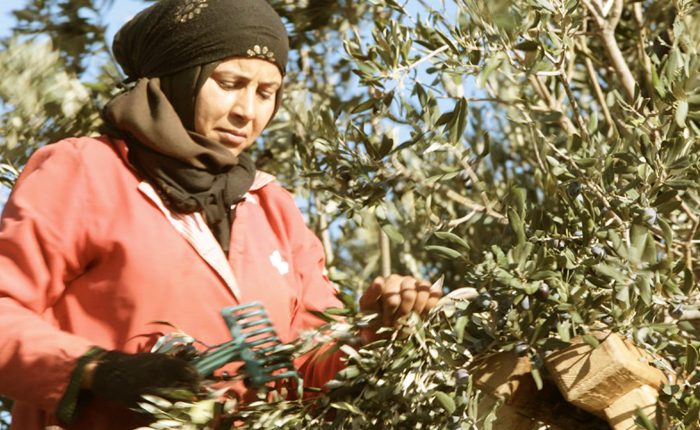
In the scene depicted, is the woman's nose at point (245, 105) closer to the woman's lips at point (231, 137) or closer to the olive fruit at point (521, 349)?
the woman's lips at point (231, 137)

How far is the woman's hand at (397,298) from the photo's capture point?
2.35 metres

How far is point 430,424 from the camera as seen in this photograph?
2436mm

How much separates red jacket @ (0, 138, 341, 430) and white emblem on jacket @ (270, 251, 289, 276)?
3.9 inches

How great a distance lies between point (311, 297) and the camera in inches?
110

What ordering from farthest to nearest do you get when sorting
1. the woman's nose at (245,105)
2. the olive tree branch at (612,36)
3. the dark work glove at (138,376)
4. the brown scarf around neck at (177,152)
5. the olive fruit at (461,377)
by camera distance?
the olive tree branch at (612,36) → the woman's nose at (245,105) → the brown scarf around neck at (177,152) → the olive fruit at (461,377) → the dark work glove at (138,376)

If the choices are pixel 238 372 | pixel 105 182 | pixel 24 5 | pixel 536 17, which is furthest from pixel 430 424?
pixel 24 5

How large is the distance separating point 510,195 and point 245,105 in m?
0.56

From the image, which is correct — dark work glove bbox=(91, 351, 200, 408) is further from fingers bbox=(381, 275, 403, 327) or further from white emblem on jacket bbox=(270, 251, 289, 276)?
white emblem on jacket bbox=(270, 251, 289, 276)

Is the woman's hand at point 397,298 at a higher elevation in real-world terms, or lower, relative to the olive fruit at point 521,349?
higher

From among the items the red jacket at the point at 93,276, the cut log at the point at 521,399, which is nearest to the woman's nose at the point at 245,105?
the red jacket at the point at 93,276

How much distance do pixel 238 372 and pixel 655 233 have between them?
1062mm

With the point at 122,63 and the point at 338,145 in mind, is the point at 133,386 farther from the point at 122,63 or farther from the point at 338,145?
the point at 338,145

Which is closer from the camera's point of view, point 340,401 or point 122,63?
point 340,401

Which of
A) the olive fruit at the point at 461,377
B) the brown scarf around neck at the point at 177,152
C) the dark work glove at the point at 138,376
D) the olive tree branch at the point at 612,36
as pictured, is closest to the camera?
the dark work glove at the point at 138,376
